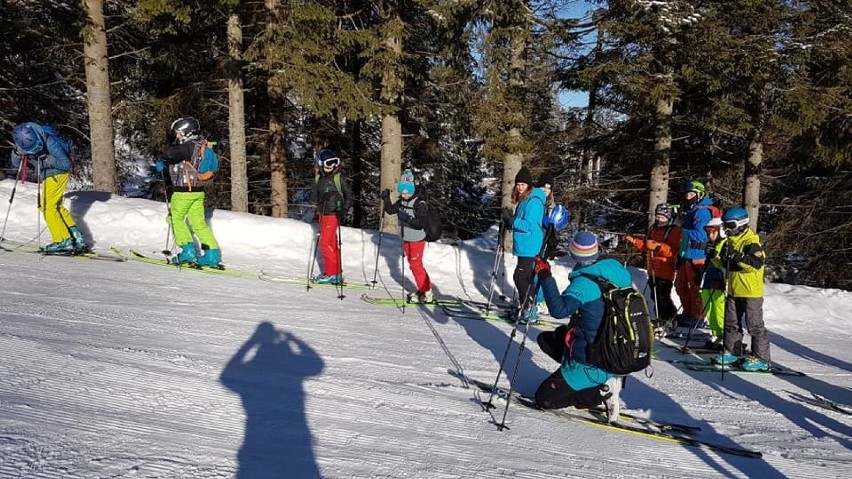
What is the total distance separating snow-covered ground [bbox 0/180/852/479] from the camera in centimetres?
330

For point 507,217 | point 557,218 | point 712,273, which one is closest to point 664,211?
point 712,273

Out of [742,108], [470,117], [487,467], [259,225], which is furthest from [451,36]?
[487,467]

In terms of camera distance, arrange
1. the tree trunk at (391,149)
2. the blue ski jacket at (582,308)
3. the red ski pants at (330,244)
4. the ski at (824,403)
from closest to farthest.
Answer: the blue ski jacket at (582,308) < the ski at (824,403) < the red ski pants at (330,244) < the tree trunk at (391,149)

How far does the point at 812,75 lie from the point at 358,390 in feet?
50.3

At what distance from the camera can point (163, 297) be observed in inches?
293

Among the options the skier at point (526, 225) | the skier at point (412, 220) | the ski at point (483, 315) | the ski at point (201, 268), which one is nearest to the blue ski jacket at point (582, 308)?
the skier at point (526, 225)

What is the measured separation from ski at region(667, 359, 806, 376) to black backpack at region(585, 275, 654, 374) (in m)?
3.14

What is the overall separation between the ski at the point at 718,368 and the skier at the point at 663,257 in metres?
1.31

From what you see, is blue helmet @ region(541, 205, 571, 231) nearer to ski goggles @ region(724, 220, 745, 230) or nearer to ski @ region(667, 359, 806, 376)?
ski goggles @ region(724, 220, 745, 230)


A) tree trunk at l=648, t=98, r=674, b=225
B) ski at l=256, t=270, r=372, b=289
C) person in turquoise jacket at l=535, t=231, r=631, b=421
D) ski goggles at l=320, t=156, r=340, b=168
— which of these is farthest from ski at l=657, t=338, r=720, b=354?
tree trunk at l=648, t=98, r=674, b=225

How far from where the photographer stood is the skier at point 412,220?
8547 mm

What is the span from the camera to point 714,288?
7953 millimetres

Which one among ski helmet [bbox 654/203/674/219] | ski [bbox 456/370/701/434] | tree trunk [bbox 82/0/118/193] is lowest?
ski [bbox 456/370/701/434]

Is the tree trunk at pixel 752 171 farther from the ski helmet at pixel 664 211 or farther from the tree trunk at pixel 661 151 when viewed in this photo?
the ski helmet at pixel 664 211
